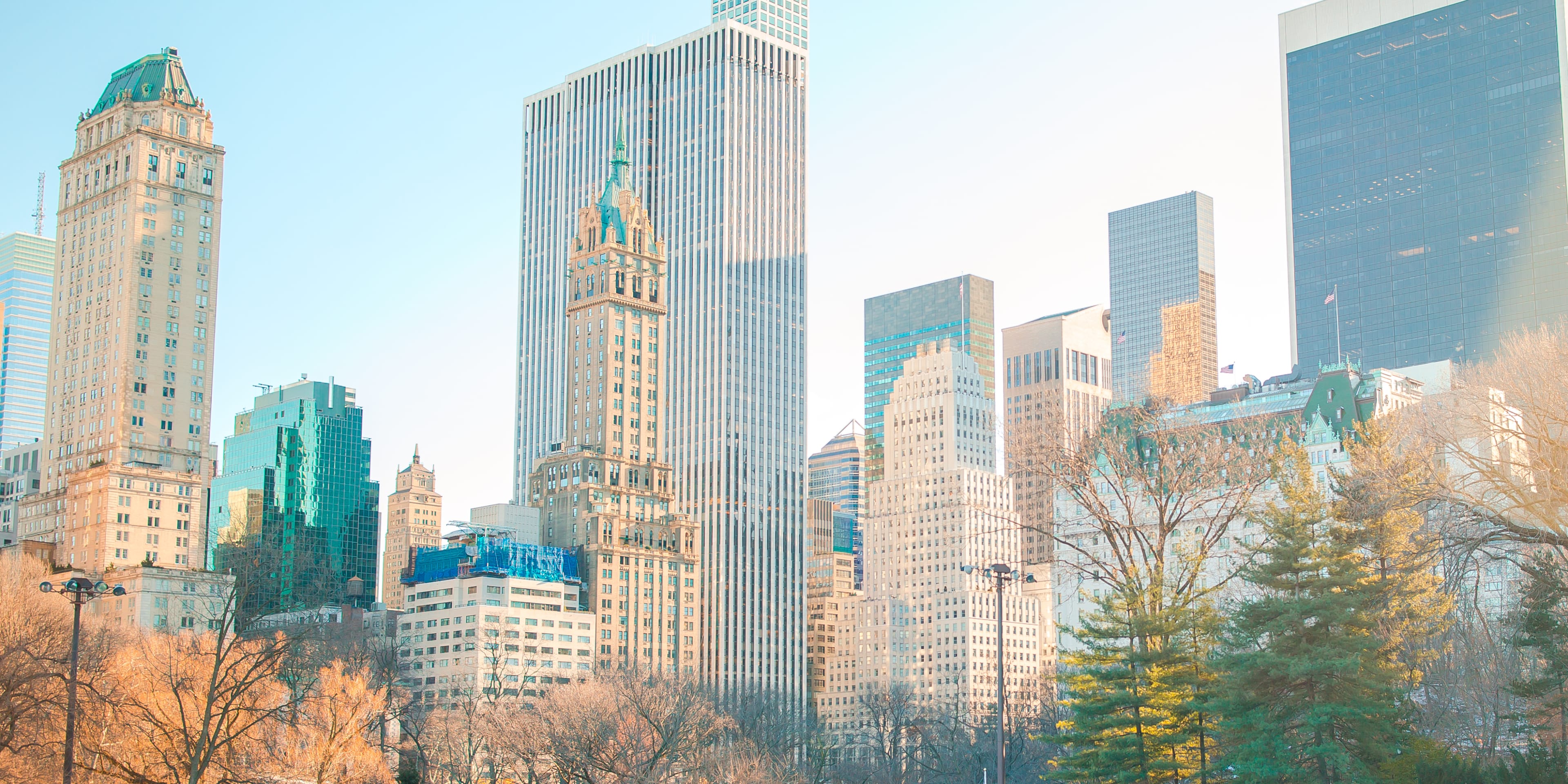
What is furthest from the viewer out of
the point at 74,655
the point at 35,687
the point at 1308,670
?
the point at 35,687

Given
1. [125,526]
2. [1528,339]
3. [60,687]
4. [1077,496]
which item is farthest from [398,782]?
[125,526]

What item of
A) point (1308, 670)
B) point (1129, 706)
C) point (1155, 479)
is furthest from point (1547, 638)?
point (1155, 479)

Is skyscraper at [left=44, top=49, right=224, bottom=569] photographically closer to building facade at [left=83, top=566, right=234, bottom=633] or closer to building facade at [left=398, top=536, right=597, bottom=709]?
building facade at [left=83, top=566, right=234, bottom=633]

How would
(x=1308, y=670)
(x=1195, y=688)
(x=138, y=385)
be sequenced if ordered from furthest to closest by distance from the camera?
(x=138, y=385)
(x=1195, y=688)
(x=1308, y=670)

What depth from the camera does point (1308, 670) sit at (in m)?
51.5

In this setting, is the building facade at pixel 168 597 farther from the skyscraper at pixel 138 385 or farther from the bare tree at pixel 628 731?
the bare tree at pixel 628 731

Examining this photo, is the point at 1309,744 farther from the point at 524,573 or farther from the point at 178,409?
the point at 178,409

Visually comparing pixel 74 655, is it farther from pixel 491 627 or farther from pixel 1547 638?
pixel 491 627

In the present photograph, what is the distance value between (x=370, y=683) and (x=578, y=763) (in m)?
38.8

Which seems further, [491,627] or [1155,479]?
[491,627]

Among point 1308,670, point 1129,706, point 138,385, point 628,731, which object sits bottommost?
point 628,731

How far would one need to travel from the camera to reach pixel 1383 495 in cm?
5084

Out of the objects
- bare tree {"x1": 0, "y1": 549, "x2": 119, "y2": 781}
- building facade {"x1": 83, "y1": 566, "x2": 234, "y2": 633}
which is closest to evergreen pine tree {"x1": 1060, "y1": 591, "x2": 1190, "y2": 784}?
bare tree {"x1": 0, "y1": 549, "x2": 119, "y2": 781}

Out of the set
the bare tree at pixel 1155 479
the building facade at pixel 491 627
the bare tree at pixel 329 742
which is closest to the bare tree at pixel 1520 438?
the bare tree at pixel 1155 479
